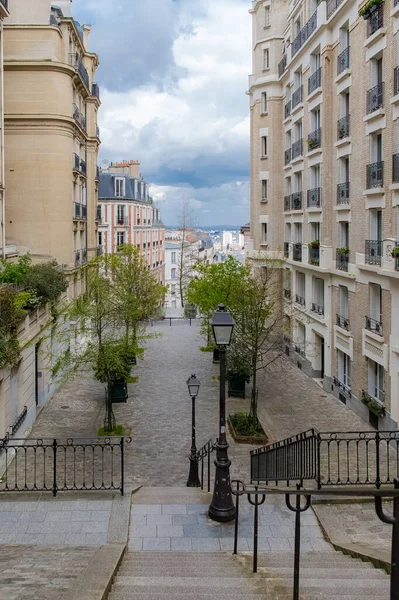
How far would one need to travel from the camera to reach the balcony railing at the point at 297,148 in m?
29.5

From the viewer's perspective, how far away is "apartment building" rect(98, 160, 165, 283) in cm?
6022

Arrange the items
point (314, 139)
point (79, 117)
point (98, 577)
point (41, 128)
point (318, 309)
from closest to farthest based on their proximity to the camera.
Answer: point (98, 577) < point (41, 128) < point (314, 139) < point (318, 309) < point (79, 117)

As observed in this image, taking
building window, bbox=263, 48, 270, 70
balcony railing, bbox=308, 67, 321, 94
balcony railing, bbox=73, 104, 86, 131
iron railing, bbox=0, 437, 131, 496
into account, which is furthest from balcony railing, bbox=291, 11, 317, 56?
iron railing, bbox=0, 437, 131, 496

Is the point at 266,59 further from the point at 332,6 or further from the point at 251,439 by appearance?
the point at 251,439

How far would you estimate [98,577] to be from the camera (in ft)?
22.4

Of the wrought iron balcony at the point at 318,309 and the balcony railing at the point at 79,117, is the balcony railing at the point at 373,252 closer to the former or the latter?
the wrought iron balcony at the point at 318,309

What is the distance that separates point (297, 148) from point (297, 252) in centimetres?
558

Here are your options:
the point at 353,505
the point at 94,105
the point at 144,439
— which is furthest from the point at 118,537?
the point at 94,105

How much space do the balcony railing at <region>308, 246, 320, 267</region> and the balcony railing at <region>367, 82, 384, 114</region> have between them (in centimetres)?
817

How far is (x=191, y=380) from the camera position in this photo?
565 inches

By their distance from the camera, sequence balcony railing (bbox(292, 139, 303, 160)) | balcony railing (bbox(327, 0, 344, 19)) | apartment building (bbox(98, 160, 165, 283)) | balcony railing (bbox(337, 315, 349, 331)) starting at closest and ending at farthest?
1. balcony railing (bbox(327, 0, 344, 19))
2. balcony railing (bbox(337, 315, 349, 331))
3. balcony railing (bbox(292, 139, 303, 160))
4. apartment building (bbox(98, 160, 165, 283))

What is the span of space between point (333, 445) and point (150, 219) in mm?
56187

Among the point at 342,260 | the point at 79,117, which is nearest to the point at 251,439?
the point at 342,260

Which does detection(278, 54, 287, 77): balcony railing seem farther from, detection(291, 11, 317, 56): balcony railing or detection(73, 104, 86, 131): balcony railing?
detection(73, 104, 86, 131): balcony railing
